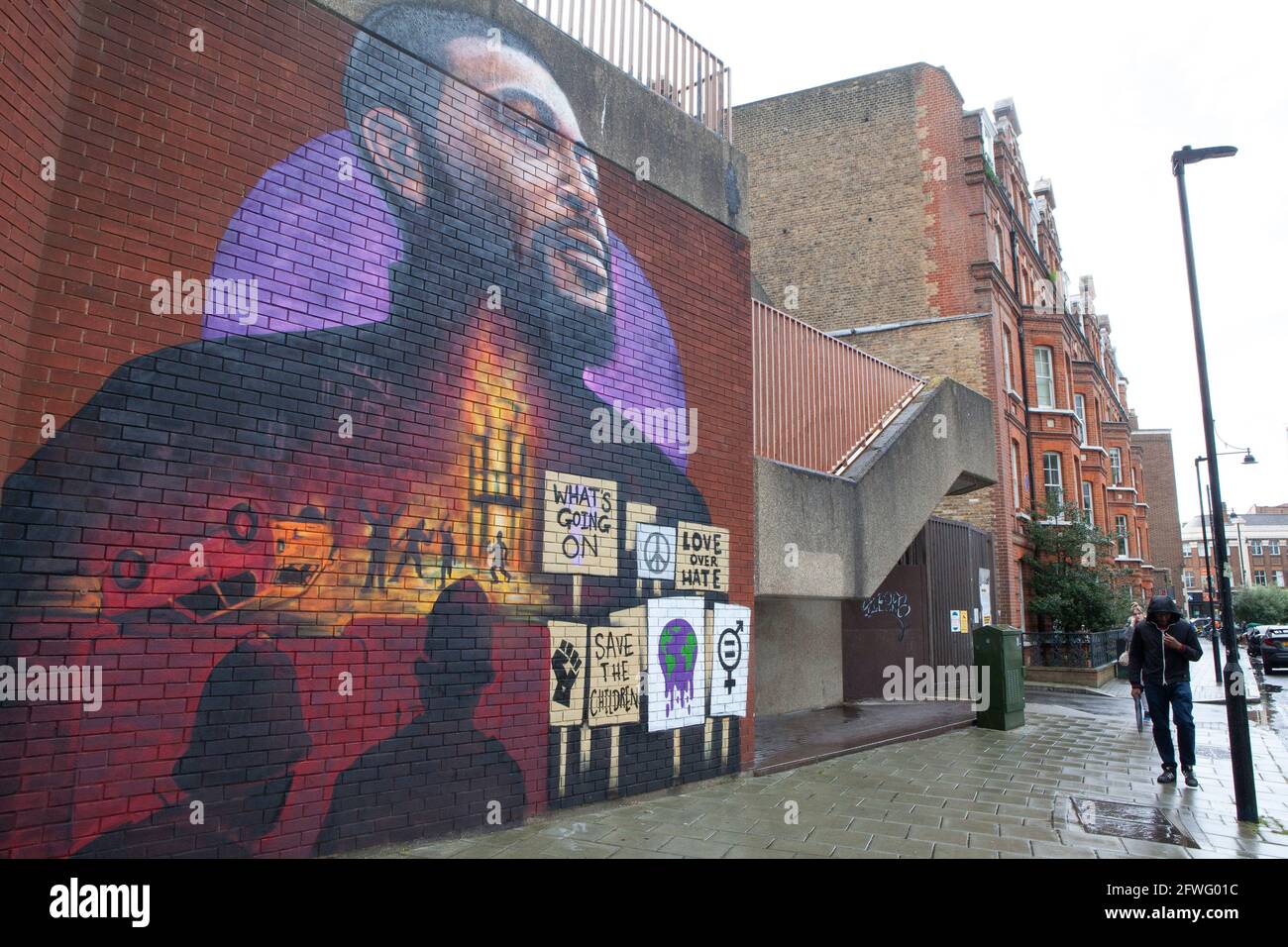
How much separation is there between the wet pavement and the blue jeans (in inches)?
12.4

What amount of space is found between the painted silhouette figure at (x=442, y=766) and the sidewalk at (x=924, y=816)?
155 millimetres

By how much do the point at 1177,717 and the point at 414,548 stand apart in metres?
7.44

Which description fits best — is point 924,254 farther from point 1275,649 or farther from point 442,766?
point 442,766

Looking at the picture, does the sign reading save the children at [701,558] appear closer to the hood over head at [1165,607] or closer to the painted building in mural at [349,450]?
the painted building in mural at [349,450]

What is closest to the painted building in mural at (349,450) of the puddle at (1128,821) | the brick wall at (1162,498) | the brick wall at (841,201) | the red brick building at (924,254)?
the puddle at (1128,821)

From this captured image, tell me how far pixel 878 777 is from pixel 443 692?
4.56 metres

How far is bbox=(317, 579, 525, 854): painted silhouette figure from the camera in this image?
5.13m

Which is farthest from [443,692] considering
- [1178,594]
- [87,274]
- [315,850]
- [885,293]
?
[1178,594]

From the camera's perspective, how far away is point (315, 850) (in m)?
4.89

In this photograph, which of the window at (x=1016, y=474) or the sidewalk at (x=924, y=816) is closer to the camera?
the sidewalk at (x=924, y=816)

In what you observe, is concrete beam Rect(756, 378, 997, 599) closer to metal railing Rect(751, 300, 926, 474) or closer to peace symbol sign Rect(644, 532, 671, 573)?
metal railing Rect(751, 300, 926, 474)

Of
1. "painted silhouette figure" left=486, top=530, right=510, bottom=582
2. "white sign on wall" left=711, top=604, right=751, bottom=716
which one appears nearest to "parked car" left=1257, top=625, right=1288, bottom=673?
"white sign on wall" left=711, top=604, right=751, bottom=716

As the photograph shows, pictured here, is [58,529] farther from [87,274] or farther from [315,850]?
[315,850]

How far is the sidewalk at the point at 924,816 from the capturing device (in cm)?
552
